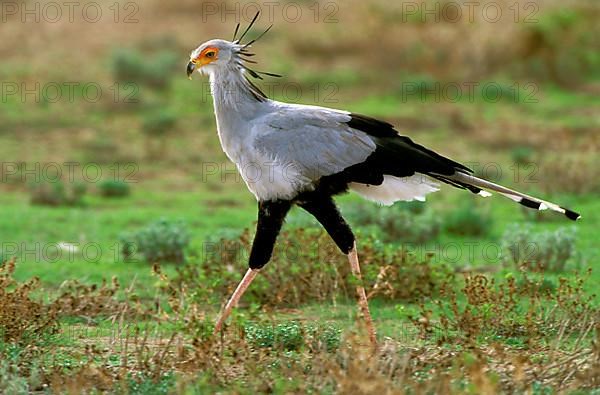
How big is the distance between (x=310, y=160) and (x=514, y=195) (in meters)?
1.24

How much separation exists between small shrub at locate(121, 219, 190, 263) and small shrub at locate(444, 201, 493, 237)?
2.84m

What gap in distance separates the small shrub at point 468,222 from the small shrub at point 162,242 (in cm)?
284

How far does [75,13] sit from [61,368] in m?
16.1

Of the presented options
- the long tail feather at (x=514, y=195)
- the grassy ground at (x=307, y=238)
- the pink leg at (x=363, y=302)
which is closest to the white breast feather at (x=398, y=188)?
the long tail feather at (x=514, y=195)

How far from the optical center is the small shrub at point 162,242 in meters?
9.20

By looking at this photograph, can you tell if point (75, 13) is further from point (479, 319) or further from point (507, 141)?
point (479, 319)

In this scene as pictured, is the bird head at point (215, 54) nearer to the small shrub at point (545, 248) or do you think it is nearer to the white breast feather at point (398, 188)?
the white breast feather at point (398, 188)

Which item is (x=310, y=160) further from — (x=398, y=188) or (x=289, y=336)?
(x=289, y=336)

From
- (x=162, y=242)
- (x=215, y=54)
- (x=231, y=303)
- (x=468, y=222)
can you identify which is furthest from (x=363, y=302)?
(x=468, y=222)

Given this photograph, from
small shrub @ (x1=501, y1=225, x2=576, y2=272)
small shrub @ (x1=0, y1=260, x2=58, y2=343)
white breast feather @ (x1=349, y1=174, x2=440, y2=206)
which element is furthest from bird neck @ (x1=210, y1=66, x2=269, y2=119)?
small shrub @ (x1=501, y1=225, x2=576, y2=272)

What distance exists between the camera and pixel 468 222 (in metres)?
10.5

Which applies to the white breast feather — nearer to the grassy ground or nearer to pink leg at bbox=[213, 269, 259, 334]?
the grassy ground

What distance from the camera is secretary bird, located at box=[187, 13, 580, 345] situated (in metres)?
6.16

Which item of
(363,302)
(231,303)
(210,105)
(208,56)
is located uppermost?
(208,56)
